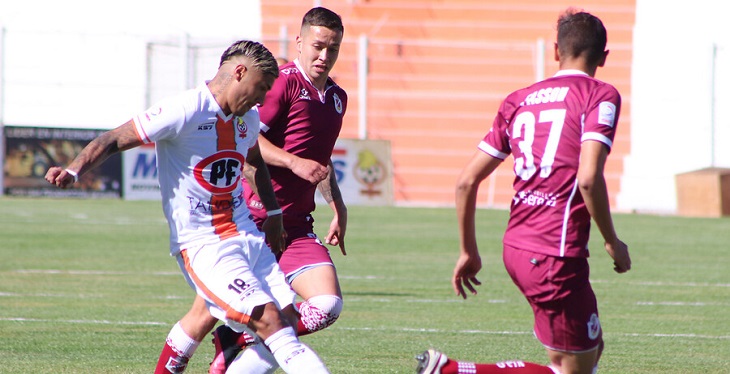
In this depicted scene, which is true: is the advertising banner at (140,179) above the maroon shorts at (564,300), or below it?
below

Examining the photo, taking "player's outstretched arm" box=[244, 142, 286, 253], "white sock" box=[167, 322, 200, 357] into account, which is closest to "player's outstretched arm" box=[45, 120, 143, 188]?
"player's outstretched arm" box=[244, 142, 286, 253]

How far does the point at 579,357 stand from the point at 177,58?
78.9 ft

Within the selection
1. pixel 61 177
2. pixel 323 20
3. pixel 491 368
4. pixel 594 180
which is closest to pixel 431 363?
pixel 491 368

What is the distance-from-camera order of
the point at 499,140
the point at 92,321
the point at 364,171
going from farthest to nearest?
the point at 364,171 → the point at 92,321 → the point at 499,140

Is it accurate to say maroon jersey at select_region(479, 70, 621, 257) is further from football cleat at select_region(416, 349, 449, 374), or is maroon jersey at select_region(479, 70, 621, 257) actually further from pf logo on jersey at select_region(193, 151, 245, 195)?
pf logo on jersey at select_region(193, 151, 245, 195)

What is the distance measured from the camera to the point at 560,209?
203 inches

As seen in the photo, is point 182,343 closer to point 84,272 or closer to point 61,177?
point 61,177

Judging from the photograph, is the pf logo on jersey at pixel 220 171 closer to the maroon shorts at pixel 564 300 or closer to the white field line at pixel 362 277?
the maroon shorts at pixel 564 300

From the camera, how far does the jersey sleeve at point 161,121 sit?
5359mm

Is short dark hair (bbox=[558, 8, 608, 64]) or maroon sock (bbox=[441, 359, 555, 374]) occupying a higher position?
short dark hair (bbox=[558, 8, 608, 64])

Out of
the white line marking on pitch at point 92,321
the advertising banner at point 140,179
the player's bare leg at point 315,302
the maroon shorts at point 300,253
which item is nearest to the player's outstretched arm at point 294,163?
the maroon shorts at point 300,253

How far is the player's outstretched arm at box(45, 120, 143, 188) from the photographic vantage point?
5.12m

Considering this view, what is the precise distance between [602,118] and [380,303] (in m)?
6.14

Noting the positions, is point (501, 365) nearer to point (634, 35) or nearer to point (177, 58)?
point (177, 58)
